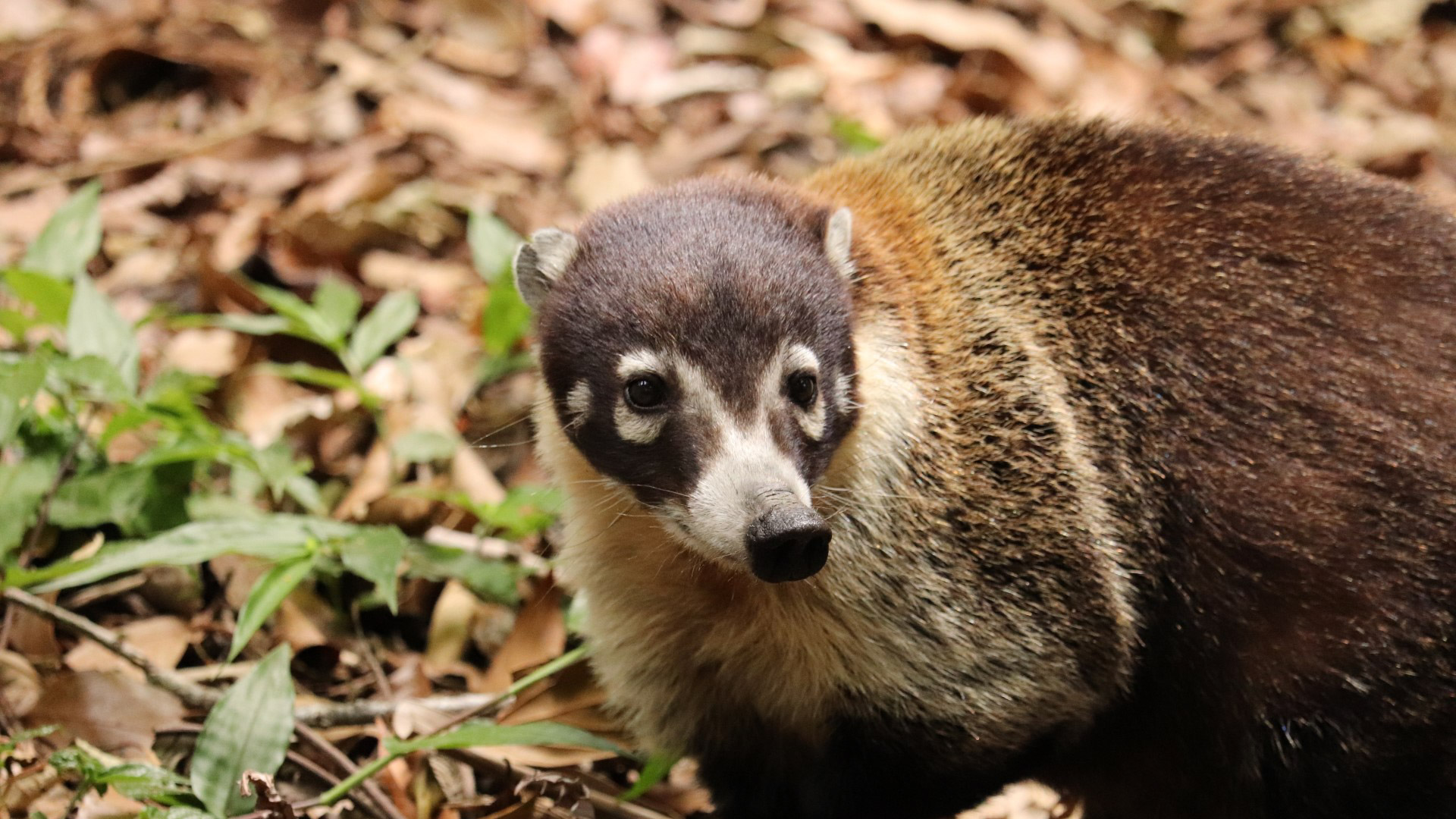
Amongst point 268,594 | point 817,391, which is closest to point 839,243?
point 817,391

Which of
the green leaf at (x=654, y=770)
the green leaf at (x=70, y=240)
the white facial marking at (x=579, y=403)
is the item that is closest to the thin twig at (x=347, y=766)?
Answer: the green leaf at (x=654, y=770)

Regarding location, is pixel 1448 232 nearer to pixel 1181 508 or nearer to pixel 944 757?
pixel 1181 508

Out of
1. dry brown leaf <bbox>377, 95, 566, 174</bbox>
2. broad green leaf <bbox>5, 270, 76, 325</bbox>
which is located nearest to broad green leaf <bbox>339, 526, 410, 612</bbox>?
broad green leaf <bbox>5, 270, 76, 325</bbox>

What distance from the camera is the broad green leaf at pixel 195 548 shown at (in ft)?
11.6

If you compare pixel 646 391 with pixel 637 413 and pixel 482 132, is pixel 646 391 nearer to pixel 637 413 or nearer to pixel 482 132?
pixel 637 413

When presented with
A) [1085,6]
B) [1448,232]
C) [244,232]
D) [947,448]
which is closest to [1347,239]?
[1448,232]

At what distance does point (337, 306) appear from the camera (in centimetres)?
482

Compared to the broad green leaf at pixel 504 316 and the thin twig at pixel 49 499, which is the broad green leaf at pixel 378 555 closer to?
the thin twig at pixel 49 499

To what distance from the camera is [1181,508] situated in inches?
127

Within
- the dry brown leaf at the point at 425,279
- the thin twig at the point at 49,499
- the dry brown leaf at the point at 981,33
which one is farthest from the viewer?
the dry brown leaf at the point at 981,33

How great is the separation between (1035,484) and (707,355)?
3.11ft

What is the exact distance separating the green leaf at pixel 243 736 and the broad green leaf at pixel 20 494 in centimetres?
90

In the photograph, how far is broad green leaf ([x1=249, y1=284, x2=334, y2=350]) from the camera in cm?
465

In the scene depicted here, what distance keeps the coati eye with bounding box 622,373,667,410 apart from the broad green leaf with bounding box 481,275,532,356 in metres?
1.95
